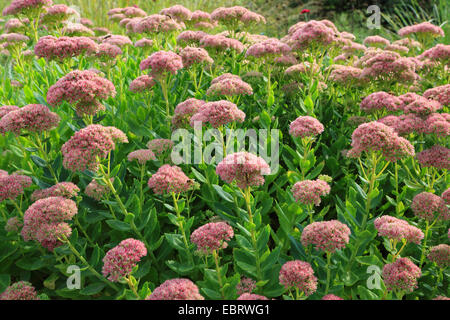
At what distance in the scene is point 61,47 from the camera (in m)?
2.89

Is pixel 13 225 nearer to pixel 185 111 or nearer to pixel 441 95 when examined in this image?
pixel 185 111

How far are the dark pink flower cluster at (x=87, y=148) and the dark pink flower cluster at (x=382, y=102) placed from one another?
200 centimetres

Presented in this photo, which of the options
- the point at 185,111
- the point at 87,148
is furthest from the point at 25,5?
the point at 87,148

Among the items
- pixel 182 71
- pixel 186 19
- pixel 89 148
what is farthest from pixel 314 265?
pixel 186 19

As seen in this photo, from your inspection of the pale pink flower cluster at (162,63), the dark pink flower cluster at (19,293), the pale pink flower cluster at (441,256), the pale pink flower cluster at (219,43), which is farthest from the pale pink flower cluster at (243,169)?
the pale pink flower cluster at (219,43)

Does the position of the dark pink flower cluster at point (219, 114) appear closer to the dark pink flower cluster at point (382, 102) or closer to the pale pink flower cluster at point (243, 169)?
the pale pink flower cluster at point (243, 169)

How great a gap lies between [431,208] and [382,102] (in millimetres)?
1053

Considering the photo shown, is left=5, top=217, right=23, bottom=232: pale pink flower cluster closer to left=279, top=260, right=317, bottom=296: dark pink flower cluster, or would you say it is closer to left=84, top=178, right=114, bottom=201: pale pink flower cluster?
left=84, top=178, right=114, bottom=201: pale pink flower cluster

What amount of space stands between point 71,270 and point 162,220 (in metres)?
0.79

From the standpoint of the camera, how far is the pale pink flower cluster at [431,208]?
2.19 m

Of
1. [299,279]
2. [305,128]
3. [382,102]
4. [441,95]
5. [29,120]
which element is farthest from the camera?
[382,102]

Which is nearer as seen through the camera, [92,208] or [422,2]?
[92,208]
